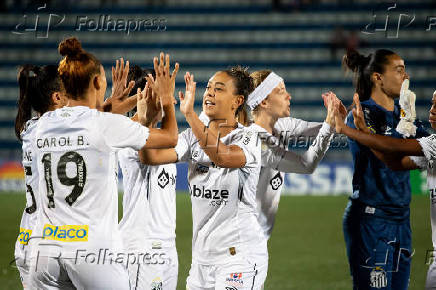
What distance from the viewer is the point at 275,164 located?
4695mm

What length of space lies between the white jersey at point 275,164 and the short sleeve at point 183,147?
2.02 ft

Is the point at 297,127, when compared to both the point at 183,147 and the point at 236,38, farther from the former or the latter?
the point at 236,38

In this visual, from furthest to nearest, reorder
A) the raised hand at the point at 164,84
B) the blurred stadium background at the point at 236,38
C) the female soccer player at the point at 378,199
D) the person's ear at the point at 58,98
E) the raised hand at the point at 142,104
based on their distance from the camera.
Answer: the blurred stadium background at the point at 236,38, the female soccer player at the point at 378,199, the person's ear at the point at 58,98, the raised hand at the point at 142,104, the raised hand at the point at 164,84

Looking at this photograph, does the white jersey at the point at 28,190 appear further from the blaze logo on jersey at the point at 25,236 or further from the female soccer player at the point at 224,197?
the female soccer player at the point at 224,197

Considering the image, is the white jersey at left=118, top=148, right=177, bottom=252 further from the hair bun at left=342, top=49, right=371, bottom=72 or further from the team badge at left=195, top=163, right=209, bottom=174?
the hair bun at left=342, top=49, right=371, bottom=72

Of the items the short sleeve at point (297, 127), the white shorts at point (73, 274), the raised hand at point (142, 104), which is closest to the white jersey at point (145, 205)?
the raised hand at point (142, 104)

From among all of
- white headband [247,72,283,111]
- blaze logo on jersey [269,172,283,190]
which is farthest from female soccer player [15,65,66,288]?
blaze logo on jersey [269,172,283,190]

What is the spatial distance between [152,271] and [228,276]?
23.9 inches

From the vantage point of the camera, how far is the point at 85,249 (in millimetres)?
3375

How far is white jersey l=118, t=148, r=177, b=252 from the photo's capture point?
14.7 ft

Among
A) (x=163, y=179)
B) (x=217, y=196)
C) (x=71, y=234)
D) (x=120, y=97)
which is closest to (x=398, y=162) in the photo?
(x=217, y=196)

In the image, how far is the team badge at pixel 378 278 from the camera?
455cm

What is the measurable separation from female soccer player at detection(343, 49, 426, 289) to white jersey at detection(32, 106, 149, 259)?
2.04 metres

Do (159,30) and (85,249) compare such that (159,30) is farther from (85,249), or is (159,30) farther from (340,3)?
(85,249)
